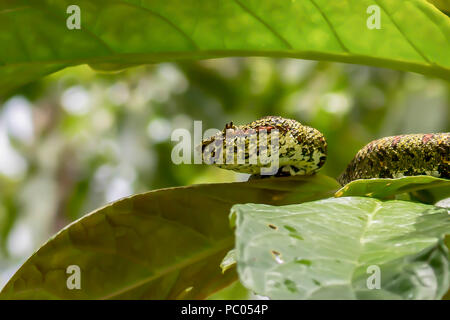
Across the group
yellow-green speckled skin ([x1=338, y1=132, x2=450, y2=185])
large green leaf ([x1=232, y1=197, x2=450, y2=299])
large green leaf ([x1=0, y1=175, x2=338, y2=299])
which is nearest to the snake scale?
yellow-green speckled skin ([x1=338, y1=132, x2=450, y2=185])

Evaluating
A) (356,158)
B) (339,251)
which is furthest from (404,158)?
(339,251)

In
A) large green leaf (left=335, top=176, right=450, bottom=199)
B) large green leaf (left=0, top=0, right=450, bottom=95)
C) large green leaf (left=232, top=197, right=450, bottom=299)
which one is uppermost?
large green leaf (left=0, top=0, right=450, bottom=95)

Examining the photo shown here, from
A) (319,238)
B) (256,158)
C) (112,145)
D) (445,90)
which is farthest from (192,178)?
(319,238)

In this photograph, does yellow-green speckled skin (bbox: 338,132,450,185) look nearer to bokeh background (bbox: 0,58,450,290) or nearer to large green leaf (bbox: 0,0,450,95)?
large green leaf (bbox: 0,0,450,95)

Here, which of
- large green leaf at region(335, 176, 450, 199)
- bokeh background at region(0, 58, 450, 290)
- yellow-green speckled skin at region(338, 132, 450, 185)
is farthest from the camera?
bokeh background at region(0, 58, 450, 290)

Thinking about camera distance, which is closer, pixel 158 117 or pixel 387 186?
pixel 387 186

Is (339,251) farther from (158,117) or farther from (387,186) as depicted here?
(158,117)

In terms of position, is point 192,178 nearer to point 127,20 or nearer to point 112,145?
point 112,145
